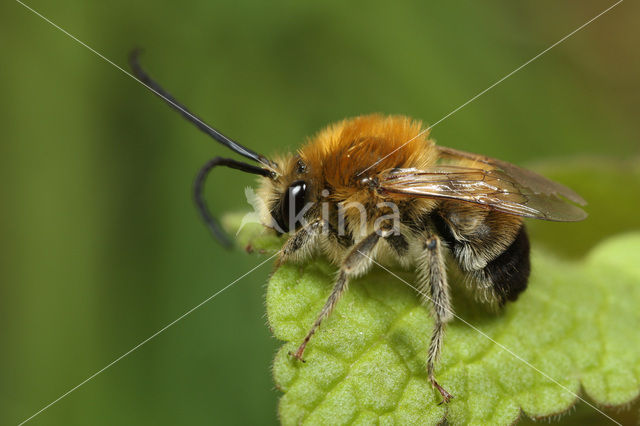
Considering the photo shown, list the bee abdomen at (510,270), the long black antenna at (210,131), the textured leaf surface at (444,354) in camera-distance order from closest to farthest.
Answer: the textured leaf surface at (444,354)
the long black antenna at (210,131)
the bee abdomen at (510,270)

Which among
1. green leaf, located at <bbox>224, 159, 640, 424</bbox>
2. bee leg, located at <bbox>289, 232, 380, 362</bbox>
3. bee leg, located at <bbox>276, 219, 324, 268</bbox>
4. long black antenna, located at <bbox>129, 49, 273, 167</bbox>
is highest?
long black antenna, located at <bbox>129, 49, 273, 167</bbox>

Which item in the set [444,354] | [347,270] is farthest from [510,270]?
[347,270]

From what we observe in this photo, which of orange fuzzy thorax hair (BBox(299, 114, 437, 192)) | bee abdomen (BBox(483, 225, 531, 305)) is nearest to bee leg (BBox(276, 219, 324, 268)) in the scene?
orange fuzzy thorax hair (BBox(299, 114, 437, 192))

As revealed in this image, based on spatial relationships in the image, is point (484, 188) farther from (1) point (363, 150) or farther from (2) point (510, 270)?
(1) point (363, 150)

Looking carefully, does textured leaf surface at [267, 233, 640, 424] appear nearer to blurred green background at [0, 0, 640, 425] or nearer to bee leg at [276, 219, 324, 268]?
bee leg at [276, 219, 324, 268]

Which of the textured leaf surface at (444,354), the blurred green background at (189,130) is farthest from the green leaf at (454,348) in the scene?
the blurred green background at (189,130)

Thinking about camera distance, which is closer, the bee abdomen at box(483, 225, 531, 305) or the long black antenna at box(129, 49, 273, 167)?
the long black antenna at box(129, 49, 273, 167)

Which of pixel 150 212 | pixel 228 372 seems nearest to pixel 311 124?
pixel 150 212

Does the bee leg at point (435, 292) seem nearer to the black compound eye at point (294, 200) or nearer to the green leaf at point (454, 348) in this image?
the green leaf at point (454, 348)
